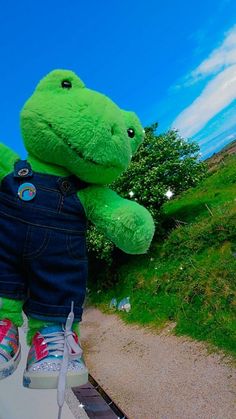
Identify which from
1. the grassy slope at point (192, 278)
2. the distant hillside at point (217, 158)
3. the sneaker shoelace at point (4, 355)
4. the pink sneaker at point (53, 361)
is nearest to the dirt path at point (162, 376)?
the grassy slope at point (192, 278)

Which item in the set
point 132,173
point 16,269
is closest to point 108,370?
point 132,173

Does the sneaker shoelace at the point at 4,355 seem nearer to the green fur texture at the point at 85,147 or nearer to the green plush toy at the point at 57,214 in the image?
the green plush toy at the point at 57,214

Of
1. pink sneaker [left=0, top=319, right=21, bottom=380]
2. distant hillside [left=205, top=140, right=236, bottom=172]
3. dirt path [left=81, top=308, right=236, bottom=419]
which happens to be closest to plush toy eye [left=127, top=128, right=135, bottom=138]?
pink sneaker [left=0, top=319, right=21, bottom=380]

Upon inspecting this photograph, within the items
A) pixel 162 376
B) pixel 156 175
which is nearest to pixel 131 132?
pixel 162 376

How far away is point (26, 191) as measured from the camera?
142 centimetres

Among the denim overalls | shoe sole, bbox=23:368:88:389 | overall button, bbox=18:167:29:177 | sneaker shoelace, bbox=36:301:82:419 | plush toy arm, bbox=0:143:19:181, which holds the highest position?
plush toy arm, bbox=0:143:19:181

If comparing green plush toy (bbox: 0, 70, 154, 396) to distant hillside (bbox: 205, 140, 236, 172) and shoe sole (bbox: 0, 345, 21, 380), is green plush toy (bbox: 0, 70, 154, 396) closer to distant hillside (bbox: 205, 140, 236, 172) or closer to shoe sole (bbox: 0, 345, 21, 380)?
shoe sole (bbox: 0, 345, 21, 380)

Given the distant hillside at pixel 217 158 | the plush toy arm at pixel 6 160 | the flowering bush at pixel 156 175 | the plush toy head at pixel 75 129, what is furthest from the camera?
the distant hillside at pixel 217 158

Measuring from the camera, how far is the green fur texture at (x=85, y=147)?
4.55ft

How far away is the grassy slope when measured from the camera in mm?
7746

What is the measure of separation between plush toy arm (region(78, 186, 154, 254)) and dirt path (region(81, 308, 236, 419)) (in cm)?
525

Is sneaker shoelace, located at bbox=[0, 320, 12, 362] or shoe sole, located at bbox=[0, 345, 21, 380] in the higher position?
sneaker shoelace, located at bbox=[0, 320, 12, 362]

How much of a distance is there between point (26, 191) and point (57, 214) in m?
0.12

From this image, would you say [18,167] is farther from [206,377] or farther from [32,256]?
[206,377]
